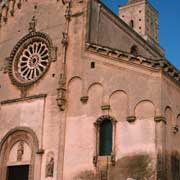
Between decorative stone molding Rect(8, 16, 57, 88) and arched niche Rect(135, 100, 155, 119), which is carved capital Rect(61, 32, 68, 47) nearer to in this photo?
decorative stone molding Rect(8, 16, 57, 88)

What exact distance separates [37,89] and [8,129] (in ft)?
10.2

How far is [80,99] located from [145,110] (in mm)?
4071

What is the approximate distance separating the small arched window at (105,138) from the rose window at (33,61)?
5761 millimetres

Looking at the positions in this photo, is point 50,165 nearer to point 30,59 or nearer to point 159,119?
point 159,119

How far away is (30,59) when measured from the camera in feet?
90.3

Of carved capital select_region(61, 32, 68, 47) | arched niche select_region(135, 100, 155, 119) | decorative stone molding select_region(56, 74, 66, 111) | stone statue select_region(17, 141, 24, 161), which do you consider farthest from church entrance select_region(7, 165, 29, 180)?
arched niche select_region(135, 100, 155, 119)

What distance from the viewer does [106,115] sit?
22516 millimetres

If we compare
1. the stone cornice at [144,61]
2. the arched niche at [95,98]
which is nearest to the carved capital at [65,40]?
the stone cornice at [144,61]

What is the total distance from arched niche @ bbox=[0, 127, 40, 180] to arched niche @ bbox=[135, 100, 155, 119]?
6.50 m

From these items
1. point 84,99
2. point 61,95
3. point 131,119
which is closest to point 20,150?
point 61,95

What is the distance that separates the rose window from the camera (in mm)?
26688

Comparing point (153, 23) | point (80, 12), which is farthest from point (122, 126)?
point (153, 23)

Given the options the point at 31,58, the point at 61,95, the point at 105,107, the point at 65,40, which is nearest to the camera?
the point at 105,107

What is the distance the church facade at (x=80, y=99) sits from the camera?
21391 mm
